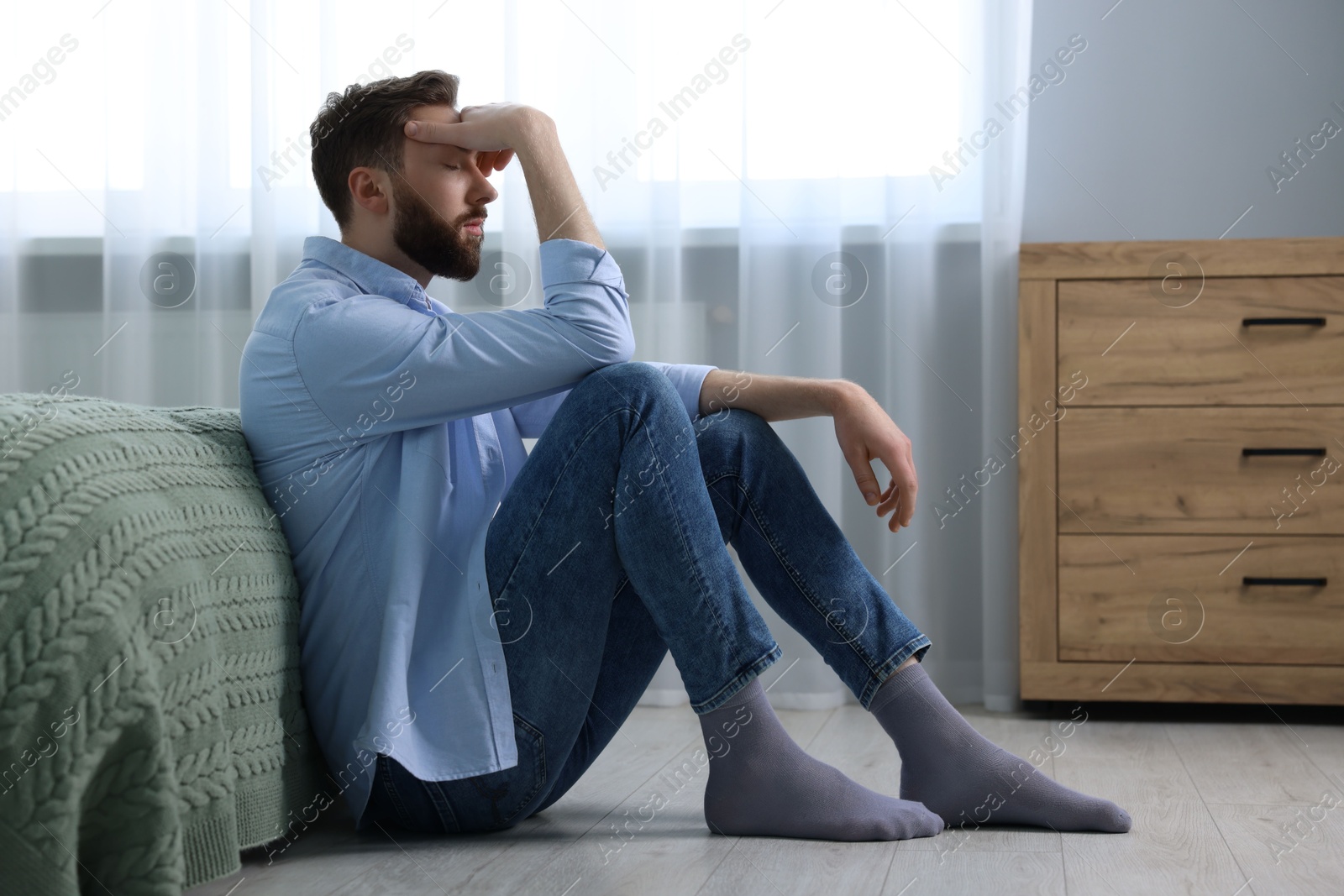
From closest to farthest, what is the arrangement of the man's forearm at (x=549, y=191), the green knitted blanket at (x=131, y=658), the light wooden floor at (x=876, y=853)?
the green knitted blanket at (x=131, y=658) → the light wooden floor at (x=876, y=853) → the man's forearm at (x=549, y=191)

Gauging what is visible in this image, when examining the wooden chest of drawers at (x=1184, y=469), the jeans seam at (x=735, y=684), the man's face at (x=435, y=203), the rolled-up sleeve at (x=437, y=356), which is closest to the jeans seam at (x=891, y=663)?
the jeans seam at (x=735, y=684)

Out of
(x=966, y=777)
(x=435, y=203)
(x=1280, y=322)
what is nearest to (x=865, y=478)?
(x=966, y=777)

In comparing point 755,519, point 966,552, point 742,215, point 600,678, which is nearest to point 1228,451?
point 966,552

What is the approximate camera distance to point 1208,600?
71.3 inches

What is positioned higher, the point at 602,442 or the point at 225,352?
the point at 225,352

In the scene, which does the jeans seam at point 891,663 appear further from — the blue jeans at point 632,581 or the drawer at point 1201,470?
the drawer at point 1201,470

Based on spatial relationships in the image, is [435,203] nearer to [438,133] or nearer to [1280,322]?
[438,133]

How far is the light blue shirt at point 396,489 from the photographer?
3.42 feet

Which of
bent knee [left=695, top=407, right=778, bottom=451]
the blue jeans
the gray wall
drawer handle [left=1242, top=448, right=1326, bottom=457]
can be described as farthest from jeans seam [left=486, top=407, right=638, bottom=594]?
the gray wall

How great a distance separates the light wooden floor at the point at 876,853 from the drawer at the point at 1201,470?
0.44 meters

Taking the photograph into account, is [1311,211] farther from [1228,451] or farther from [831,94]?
[831,94]

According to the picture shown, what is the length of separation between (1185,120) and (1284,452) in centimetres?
69

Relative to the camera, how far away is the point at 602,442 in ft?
3.45

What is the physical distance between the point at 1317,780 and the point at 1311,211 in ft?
3.84
